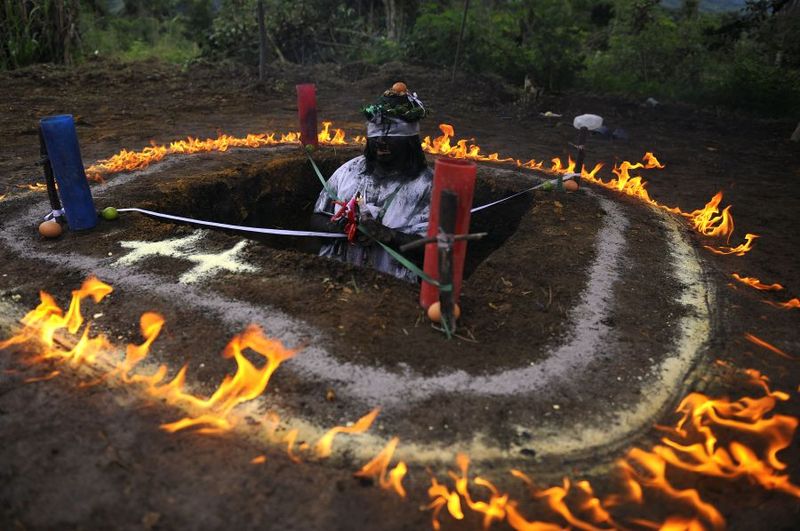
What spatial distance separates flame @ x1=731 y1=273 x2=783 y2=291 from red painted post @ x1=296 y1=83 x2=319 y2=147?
5041 millimetres

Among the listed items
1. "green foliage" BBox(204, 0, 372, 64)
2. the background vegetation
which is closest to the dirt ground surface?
the background vegetation

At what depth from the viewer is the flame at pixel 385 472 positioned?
93.4 inches

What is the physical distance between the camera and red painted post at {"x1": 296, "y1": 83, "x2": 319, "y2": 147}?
6.70 m

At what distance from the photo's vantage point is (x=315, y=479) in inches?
93.7

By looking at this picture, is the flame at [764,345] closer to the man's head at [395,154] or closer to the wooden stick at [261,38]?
the man's head at [395,154]

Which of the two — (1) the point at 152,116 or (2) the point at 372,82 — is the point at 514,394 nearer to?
(1) the point at 152,116

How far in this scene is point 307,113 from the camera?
23.0 feet

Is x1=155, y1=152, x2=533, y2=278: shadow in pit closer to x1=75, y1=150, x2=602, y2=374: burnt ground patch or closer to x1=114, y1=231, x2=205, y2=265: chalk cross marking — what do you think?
x1=75, y1=150, x2=602, y2=374: burnt ground patch

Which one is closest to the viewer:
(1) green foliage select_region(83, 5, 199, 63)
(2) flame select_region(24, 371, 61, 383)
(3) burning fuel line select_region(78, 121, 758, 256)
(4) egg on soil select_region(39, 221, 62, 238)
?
(2) flame select_region(24, 371, 61, 383)

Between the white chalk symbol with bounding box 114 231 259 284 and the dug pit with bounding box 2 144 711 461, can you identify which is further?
the white chalk symbol with bounding box 114 231 259 284

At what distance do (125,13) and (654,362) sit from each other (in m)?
24.4

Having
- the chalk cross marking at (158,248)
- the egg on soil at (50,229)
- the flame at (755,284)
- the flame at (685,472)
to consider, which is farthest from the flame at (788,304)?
the egg on soil at (50,229)

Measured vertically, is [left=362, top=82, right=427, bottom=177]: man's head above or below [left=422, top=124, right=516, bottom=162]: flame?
above

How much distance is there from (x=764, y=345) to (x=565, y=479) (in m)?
2.02
